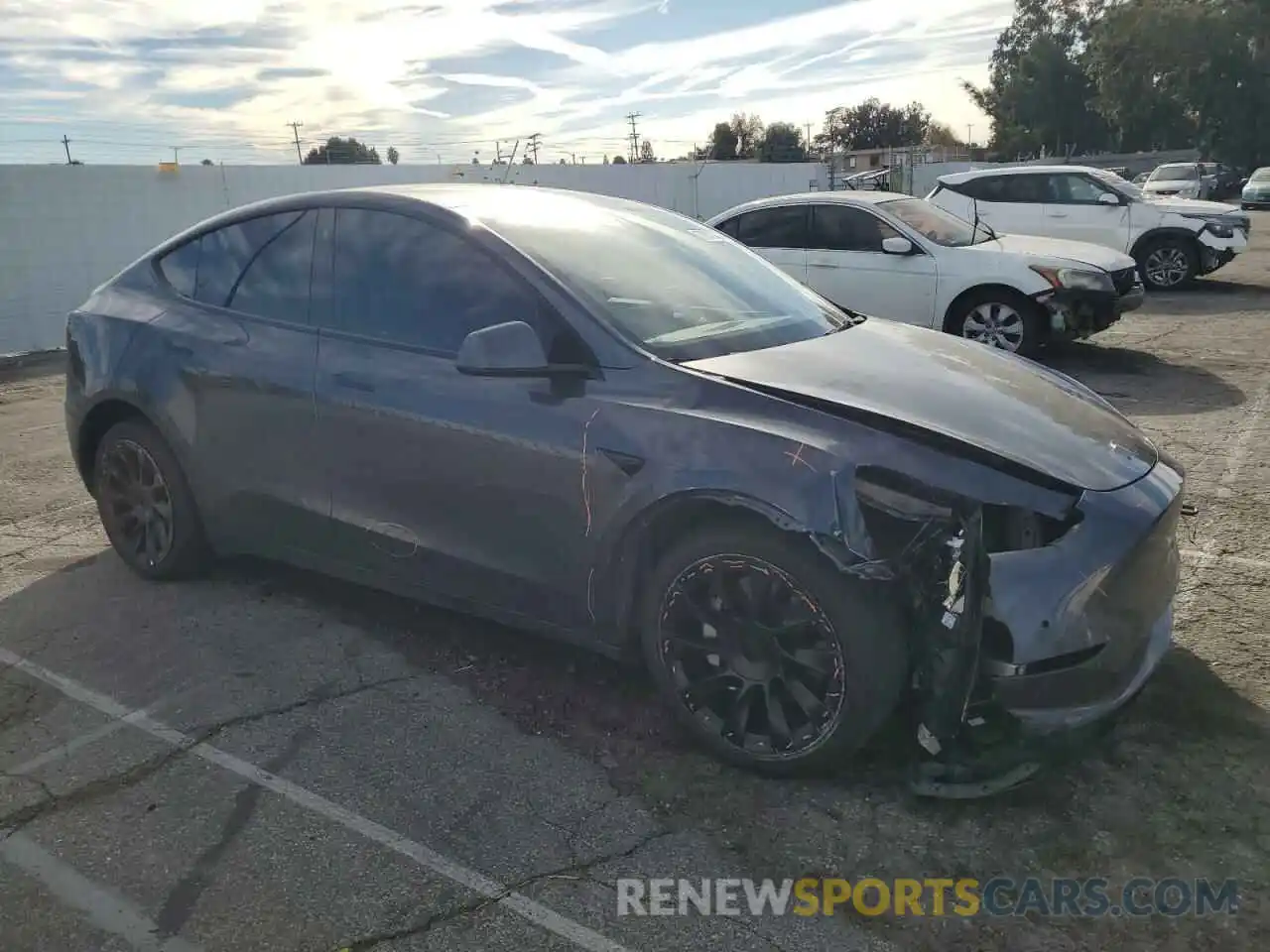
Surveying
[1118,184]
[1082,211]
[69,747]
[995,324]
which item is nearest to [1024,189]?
[1082,211]

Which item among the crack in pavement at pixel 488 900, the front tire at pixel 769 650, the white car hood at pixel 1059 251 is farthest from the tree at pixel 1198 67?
the crack in pavement at pixel 488 900

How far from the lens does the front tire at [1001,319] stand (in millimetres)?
8867

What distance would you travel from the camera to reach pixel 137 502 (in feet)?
15.3

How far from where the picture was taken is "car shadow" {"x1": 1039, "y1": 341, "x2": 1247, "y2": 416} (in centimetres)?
759

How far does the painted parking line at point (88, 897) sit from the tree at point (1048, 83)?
73.4 metres

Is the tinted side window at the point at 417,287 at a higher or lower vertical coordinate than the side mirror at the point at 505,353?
higher

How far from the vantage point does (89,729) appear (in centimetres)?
347

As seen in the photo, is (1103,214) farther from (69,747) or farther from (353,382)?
(69,747)

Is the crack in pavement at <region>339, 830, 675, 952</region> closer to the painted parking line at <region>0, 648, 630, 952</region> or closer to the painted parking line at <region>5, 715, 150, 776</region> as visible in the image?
the painted parking line at <region>0, 648, 630, 952</region>

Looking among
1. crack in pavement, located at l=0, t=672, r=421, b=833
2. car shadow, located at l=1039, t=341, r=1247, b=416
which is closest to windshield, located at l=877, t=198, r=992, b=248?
car shadow, located at l=1039, t=341, r=1247, b=416

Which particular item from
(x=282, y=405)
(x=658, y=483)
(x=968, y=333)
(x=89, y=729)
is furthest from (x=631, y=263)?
(x=968, y=333)

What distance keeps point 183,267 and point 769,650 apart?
3.22 m

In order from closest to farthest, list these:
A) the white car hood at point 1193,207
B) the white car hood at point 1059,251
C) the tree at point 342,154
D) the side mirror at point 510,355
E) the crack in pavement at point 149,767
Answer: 1. the crack in pavement at point 149,767
2. the side mirror at point 510,355
3. the white car hood at point 1059,251
4. the white car hood at point 1193,207
5. the tree at point 342,154

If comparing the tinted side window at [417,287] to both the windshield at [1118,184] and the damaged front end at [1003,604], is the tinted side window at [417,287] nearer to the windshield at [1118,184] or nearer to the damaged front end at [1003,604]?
the damaged front end at [1003,604]
